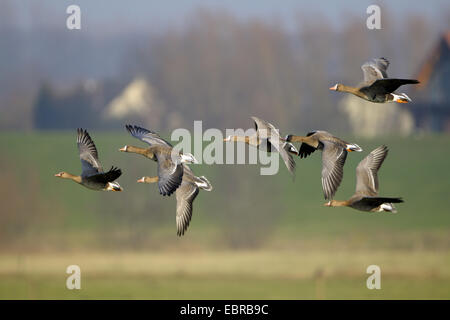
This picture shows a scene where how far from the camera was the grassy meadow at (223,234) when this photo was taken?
49.8 metres

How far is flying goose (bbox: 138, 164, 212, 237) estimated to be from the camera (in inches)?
740

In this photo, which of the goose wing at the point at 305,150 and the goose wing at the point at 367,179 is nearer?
the goose wing at the point at 305,150

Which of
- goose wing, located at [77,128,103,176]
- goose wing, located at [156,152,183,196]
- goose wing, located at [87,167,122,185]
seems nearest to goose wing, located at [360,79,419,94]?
goose wing, located at [156,152,183,196]

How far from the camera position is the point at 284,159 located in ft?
58.6

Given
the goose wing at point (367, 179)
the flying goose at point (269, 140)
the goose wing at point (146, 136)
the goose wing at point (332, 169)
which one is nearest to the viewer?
the goose wing at point (332, 169)

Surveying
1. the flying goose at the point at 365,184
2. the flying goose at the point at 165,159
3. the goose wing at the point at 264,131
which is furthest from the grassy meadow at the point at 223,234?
the goose wing at the point at 264,131

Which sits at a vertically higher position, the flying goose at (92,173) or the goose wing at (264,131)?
the goose wing at (264,131)

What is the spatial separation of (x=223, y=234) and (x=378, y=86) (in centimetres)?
A: 4073

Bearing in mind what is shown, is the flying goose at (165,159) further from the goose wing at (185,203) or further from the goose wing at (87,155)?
the goose wing at (185,203)

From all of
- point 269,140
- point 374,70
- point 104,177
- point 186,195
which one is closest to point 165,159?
point 186,195

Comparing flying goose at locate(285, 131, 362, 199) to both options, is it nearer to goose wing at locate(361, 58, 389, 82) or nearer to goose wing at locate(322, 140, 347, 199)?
goose wing at locate(322, 140, 347, 199)

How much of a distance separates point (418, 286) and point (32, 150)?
2940 cm

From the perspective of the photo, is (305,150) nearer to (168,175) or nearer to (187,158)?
(187,158)

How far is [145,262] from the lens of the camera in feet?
179
